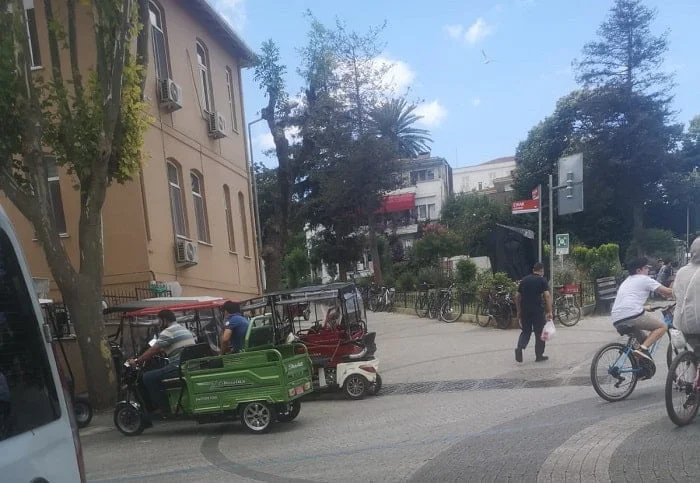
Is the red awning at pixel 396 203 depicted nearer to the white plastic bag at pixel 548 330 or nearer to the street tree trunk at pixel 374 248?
the street tree trunk at pixel 374 248

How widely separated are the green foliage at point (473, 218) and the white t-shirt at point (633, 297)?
34.4m

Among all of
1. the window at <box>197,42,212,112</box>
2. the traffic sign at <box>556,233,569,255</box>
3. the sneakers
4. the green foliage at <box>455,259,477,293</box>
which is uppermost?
the window at <box>197,42,212,112</box>

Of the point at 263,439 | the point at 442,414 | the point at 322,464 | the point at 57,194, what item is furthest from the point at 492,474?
the point at 57,194

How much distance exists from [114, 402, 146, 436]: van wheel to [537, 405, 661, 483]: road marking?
5562 millimetres

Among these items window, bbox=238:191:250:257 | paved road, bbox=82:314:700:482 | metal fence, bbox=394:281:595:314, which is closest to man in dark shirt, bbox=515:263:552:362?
paved road, bbox=82:314:700:482

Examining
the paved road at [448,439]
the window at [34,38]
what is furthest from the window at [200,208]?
the paved road at [448,439]

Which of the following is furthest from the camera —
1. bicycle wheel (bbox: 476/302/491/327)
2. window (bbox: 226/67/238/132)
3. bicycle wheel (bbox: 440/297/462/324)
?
window (bbox: 226/67/238/132)

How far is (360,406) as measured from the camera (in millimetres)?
9289

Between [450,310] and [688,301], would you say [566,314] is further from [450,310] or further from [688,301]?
[688,301]

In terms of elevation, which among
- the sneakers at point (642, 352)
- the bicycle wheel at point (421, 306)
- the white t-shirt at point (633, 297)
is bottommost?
the bicycle wheel at point (421, 306)

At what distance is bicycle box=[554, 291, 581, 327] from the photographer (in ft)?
55.1

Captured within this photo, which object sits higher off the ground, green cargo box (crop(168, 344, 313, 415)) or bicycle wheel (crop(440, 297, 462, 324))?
green cargo box (crop(168, 344, 313, 415))

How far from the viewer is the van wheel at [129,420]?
8.69 meters

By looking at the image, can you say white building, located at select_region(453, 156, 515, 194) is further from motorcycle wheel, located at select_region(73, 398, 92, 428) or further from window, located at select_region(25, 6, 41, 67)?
motorcycle wheel, located at select_region(73, 398, 92, 428)
